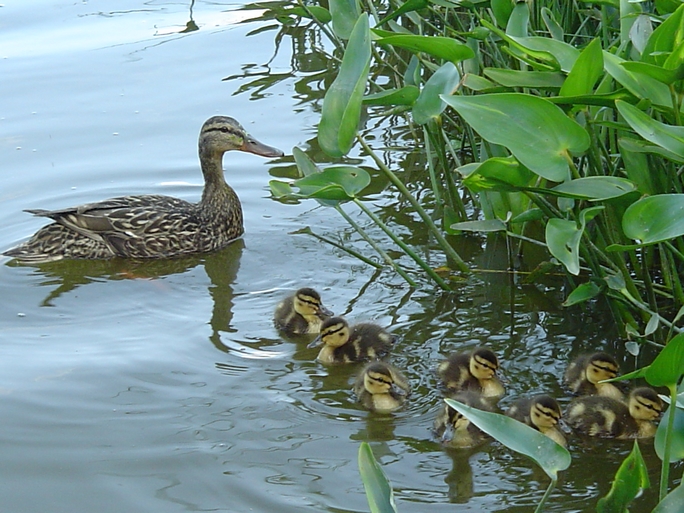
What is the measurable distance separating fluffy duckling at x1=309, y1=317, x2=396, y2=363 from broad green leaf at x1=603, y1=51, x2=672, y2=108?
63.3 inches

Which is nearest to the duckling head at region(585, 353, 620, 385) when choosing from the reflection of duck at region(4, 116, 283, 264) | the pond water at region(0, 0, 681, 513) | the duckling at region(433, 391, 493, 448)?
the pond water at region(0, 0, 681, 513)

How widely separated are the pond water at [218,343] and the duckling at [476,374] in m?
0.09

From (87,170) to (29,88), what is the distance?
148cm

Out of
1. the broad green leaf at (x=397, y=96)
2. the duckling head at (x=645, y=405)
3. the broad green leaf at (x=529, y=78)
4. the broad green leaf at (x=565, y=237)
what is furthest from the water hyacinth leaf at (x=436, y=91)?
the duckling head at (x=645, y=405)

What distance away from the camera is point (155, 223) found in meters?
5.50

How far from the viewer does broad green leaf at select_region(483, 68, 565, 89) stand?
3334 millimetres

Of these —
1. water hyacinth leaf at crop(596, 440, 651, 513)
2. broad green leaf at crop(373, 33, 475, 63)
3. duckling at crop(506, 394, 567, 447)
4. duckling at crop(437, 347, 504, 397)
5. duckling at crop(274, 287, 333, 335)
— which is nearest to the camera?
water hyacinth leaf at crop(596, 440, 651, 513)

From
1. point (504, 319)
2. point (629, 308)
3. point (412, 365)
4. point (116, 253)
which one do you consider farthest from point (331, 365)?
point (116, 253)

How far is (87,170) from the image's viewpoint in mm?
6258

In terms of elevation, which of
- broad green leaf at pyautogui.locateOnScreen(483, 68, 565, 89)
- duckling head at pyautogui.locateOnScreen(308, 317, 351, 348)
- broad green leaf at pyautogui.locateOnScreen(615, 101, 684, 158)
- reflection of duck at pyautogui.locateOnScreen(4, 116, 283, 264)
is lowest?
duckling head at pyautogui.locateOnScreen(308, 317, 351, 348)

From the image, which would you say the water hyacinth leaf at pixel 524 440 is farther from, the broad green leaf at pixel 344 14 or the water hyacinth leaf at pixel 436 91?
the broad green leaf at pixel 344 14

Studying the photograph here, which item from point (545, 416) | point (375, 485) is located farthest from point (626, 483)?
point (545, 416)

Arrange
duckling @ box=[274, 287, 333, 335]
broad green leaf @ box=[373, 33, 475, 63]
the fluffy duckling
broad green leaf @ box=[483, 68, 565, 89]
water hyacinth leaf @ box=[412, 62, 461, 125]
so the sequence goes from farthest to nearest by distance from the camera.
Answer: duckling @ box=[274, 287, 333, 335], the fluffy duckling, water hyacinth leaf @ box=[412, 62, 461, 125], broad green leaf @ box=[483, 68, 565, 89], broad green leaf @ box=[373, 33, 475, 63]

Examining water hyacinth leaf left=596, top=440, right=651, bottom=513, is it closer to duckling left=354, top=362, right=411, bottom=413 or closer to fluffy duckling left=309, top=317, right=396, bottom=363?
duckling left=354, top=362, right=411, bottom=413
